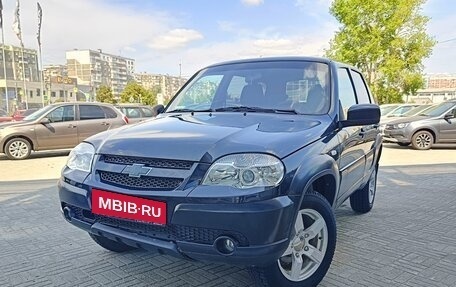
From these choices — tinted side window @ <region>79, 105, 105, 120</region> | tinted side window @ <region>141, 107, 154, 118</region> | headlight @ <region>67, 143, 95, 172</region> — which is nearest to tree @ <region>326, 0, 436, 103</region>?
tinted side window @ <region>141, 107, 154, 118</region>

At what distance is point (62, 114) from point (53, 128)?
1.63 ft

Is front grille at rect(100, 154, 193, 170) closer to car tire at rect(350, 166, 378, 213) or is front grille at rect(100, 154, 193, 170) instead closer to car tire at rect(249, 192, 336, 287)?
car tire at rect(249, 192, 336, 287)

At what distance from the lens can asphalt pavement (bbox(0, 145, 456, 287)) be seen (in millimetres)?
2930

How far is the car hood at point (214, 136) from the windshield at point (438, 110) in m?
10.5

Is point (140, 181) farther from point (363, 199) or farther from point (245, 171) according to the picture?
point (363, 199)

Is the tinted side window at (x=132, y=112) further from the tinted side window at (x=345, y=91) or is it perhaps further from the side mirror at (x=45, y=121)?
the tinted side window at (x=345, y=91)

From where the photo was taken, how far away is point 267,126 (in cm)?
263

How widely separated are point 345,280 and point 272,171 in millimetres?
1335

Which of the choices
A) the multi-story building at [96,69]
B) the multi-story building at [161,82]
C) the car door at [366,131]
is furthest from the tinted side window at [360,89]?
the multi-story building at [96,69]

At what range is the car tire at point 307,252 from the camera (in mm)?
2404

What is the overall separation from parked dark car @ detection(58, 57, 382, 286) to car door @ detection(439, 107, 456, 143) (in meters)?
9.80

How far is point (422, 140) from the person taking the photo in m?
11.6

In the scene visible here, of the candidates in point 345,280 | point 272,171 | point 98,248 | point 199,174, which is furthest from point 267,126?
Result: point 98,248

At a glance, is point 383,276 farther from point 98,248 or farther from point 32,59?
point 32,59
